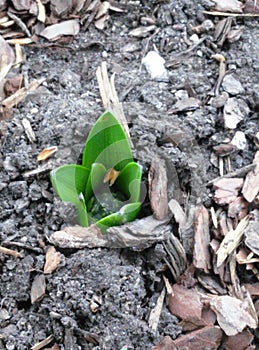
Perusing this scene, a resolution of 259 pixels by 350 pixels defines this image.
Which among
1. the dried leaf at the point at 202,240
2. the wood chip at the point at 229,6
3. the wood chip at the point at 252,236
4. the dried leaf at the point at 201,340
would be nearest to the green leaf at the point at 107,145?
the dried leaf at the point at 202,240

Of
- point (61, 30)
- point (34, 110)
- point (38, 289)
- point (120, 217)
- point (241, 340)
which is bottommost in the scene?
point (241, 340)

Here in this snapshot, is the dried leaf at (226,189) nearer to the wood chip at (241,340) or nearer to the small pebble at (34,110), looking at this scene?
the wood chip at (241,340)

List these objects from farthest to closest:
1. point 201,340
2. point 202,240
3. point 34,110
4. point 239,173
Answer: point 34,110, point 239,173, point 202,240, point 201,340

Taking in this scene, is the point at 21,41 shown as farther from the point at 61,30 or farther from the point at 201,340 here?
the point at 201,340

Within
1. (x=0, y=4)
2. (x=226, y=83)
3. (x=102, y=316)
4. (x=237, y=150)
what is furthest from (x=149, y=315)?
(x=0, y=4)

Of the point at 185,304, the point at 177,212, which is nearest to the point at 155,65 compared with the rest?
the point at 177,212
